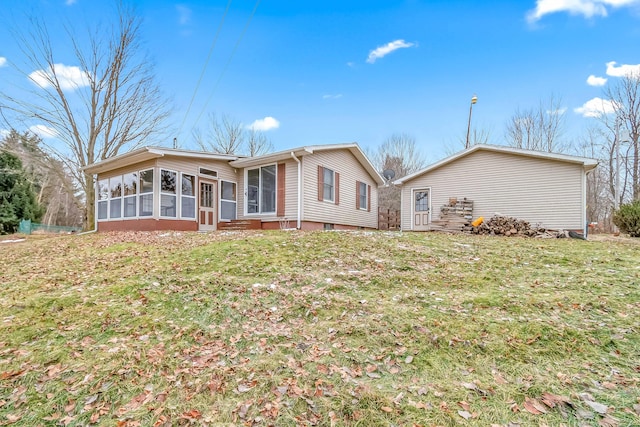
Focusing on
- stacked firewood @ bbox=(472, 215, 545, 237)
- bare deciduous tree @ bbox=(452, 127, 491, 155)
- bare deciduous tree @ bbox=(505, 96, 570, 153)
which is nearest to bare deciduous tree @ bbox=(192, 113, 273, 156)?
bare deciduous tree @ bbox=(452, 127, 491, 155)

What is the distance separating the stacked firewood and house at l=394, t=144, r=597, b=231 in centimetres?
62

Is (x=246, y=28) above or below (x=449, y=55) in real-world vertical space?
below

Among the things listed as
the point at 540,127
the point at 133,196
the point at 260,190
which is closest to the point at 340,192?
Result: the point at 260,190

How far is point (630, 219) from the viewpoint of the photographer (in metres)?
12.8

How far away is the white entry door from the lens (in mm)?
14023

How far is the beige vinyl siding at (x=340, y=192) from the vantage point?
1196 cm

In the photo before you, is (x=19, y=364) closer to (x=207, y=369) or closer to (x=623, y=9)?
(x=207, y=369)

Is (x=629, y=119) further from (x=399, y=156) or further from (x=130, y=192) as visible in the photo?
(x=130, y=192)

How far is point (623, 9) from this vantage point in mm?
14242

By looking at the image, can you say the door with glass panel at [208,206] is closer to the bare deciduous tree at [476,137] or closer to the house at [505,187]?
the house at [505,187]

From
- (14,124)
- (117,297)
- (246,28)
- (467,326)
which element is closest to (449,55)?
(246,28)

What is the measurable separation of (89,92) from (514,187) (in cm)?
2094

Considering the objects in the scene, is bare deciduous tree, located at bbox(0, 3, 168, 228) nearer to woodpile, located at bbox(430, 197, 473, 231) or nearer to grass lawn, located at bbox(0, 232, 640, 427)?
grass lawn, located at bbox(0, 232, 640, 427)

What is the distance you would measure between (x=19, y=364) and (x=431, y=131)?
27561 mm
